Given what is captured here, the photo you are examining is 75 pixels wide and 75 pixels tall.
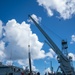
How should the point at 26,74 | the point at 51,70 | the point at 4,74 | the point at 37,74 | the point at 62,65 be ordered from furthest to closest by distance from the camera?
the point at 51,70 → the point at 62,65 → the point at 37,74 → the point at 26,74 → the point at 4,74

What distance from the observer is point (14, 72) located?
93.9 meters

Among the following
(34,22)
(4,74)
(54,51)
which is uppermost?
(34,22)

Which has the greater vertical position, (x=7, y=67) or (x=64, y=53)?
(x=64, y=53)

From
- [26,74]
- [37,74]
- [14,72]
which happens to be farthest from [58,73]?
[14,72]

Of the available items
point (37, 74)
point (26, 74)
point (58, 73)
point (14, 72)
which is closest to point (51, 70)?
point (58, 73)

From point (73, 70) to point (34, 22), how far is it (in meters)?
30.2

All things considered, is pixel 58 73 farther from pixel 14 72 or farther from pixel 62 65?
pixel 14 72

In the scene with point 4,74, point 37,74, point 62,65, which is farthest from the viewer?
point 62,65

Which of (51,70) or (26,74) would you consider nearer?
(26,74)

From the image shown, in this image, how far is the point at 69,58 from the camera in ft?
404

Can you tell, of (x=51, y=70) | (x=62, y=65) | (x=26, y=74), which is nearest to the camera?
(x=26, y=74)

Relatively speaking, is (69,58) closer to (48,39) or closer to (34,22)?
(48,39)

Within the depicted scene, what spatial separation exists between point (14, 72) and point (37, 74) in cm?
1980

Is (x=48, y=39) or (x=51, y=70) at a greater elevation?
(x=48, y=39)
